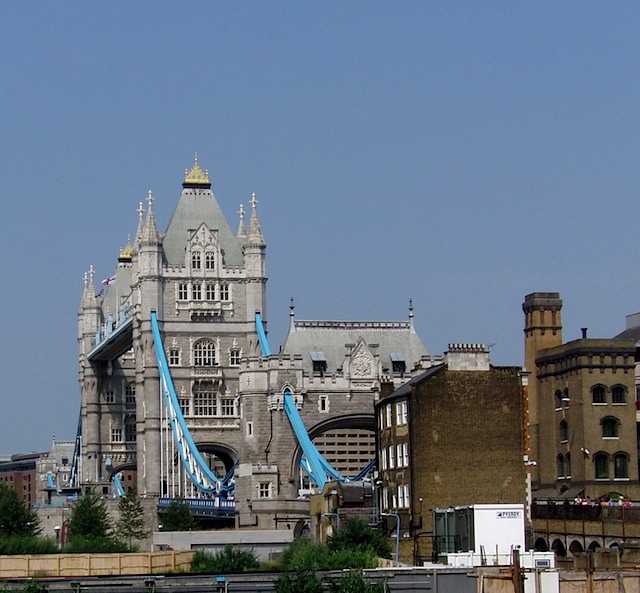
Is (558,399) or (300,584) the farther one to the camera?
(558,399)

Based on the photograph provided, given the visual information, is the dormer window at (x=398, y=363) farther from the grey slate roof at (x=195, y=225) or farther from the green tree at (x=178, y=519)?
the grey slate roof at (x=195, y=225)

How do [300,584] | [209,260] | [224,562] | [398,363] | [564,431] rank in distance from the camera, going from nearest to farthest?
[300,584]
[224,562]
[564,431]
[398,363]
[209,260]

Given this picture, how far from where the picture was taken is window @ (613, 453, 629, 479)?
118188mm

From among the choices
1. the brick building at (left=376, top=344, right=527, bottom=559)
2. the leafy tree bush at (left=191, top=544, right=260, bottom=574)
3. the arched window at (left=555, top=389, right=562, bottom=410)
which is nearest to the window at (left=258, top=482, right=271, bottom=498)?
the arched window at (left=555, top=389, right=562, bottom=410)

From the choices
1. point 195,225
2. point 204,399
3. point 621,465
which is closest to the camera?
point 621,465

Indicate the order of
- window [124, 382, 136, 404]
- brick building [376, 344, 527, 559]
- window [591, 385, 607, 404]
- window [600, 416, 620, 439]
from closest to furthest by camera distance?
brick building [376, 344, 527, 559] < window [600, 416, 620, 439] < window [591, 385, 607, 404] < window [124, 382, 136, 404]

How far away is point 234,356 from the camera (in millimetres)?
157375

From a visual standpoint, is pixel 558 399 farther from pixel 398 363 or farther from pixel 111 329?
pixel 111 329

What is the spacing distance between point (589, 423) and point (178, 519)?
28157 mm

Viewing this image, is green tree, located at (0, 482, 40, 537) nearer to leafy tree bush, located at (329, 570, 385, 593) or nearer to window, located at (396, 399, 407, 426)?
window, located at (396, 399, 407, 426)

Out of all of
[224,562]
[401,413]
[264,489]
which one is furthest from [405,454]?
[264,489]

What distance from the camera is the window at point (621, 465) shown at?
118 metres

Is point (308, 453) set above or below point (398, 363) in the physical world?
below

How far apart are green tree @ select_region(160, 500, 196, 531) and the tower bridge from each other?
6.52 metres
